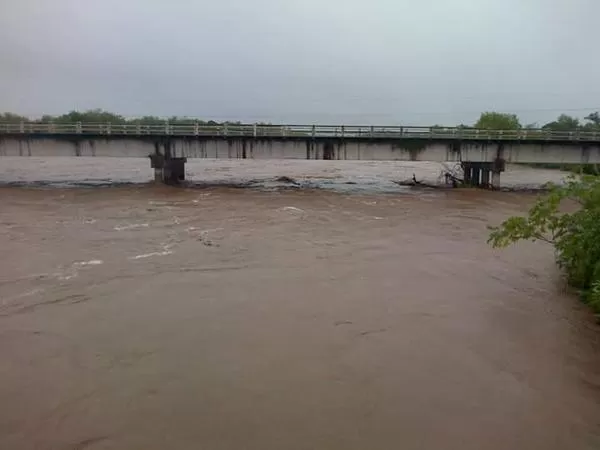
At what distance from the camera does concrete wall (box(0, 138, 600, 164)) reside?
39281 mm

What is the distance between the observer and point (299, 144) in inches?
1554

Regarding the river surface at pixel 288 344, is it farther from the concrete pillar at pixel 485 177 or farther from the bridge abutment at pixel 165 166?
the concrete pillar at pixel 485 177

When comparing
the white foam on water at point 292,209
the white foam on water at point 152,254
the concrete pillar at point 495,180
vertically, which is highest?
the concrete pillar at point 495,180

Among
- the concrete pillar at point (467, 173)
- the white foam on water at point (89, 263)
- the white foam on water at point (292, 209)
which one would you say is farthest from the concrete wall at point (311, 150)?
the white foam on water at point (89, 263)

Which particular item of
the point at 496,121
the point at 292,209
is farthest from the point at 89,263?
the point at 496,121

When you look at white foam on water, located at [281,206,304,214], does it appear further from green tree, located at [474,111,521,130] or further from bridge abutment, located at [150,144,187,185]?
green tree, located at [474,111,521,130]

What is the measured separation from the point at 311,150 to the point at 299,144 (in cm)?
104

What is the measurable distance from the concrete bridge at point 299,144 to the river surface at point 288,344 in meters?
20.3

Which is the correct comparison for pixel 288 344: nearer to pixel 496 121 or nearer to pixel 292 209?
pixel 292 209

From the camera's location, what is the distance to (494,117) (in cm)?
8075

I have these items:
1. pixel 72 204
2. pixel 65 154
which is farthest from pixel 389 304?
pixel 65 154

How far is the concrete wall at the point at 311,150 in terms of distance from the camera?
3928 centimetres

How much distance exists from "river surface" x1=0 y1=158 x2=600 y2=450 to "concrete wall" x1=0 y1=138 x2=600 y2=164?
800 inches

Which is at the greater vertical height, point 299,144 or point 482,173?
point 299,144
